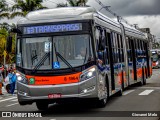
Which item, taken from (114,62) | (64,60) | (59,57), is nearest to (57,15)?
(59,57)

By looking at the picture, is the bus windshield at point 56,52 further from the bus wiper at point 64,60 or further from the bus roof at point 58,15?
the bus roof at point 58,15

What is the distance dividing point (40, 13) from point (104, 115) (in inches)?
144

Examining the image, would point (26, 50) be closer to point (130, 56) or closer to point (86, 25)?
point (86, 25)

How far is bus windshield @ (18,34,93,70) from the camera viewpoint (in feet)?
41.6

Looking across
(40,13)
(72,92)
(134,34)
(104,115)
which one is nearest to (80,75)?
(72,92)

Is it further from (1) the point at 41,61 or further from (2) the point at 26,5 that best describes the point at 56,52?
(2) the point at 26,5

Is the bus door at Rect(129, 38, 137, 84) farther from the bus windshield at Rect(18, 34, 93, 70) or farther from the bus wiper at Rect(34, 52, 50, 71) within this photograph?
the bus wiper at Rect(34, 52, 50, 71)

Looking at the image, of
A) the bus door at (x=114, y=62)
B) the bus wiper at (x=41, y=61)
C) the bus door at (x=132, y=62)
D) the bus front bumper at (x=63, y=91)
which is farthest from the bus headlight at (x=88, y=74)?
the bus door at (x=132, y=62)

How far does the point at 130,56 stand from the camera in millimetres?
22516

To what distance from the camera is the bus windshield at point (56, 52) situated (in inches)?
500

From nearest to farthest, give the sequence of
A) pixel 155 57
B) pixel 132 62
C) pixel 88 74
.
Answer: pixel 88 74
pixel 132 62
pixel 155 57

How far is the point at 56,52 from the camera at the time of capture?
1278 cm

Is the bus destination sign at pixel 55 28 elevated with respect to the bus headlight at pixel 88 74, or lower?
elevated

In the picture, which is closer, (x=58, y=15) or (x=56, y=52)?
(x=56, y=52)
